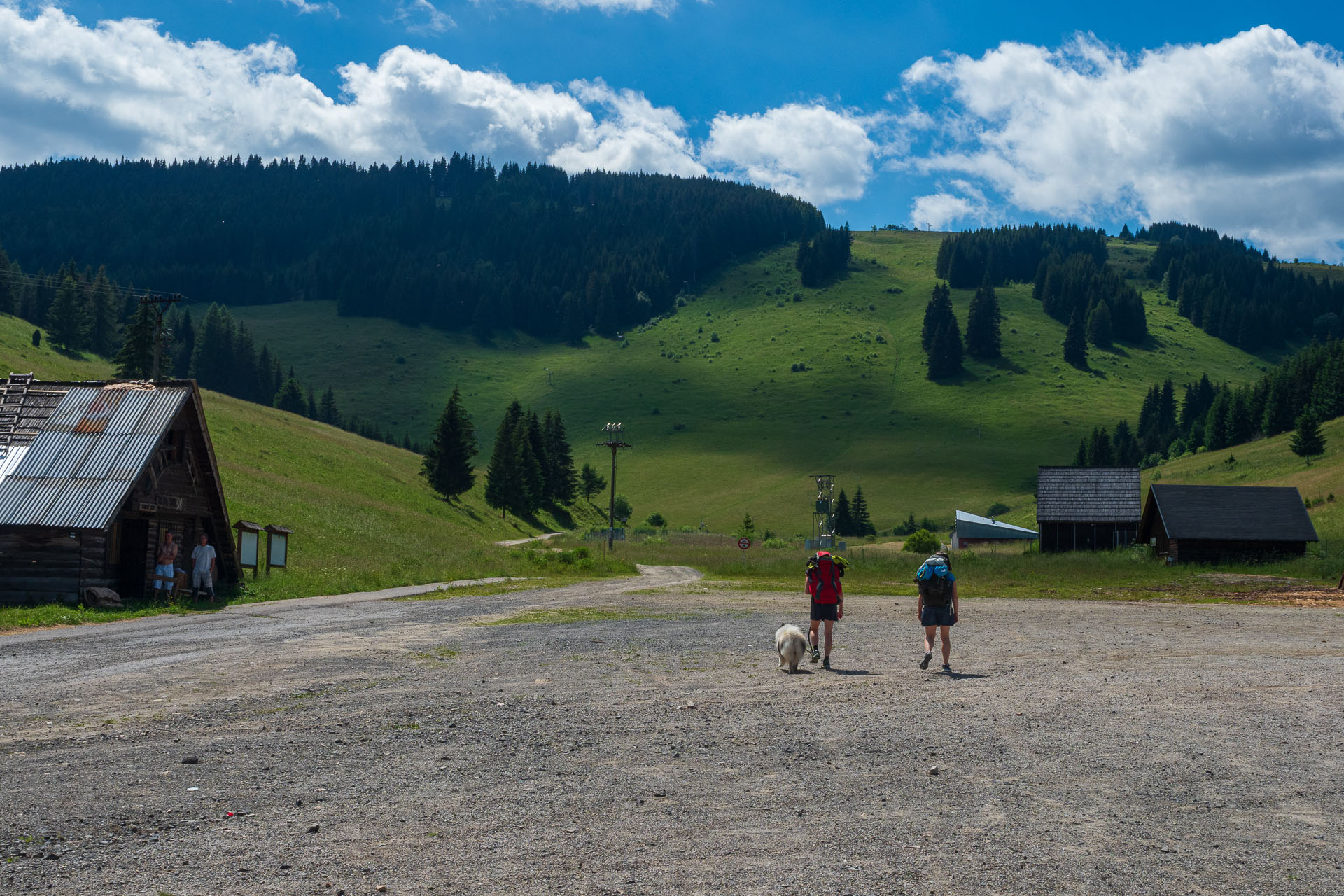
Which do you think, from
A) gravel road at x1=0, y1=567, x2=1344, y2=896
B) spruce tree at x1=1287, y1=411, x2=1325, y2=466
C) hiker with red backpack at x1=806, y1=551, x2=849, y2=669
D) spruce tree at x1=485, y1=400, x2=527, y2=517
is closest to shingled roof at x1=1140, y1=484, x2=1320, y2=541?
spruce tree at x1=1287, y1=411, x2=1325, y2=466

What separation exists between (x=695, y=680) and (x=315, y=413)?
462ft

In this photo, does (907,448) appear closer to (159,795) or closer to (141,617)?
(141,617)

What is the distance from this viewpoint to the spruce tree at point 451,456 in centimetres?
8462

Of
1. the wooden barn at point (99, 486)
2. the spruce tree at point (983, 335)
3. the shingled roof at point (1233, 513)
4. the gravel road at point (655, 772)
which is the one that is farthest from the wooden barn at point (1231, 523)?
the spruce tree at point (983, 335)

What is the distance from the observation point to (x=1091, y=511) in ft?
236

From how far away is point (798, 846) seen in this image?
723cm

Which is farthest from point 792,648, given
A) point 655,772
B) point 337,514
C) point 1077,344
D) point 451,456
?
point 1077,344

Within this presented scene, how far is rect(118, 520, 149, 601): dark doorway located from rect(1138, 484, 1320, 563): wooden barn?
52513 mm

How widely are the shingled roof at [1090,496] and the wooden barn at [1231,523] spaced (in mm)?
10506

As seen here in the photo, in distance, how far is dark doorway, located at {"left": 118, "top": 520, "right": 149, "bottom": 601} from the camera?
27.9 metres

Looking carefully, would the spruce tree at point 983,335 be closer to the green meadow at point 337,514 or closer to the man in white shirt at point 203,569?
the green meadow at point 337,514

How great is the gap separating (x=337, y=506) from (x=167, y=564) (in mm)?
31371

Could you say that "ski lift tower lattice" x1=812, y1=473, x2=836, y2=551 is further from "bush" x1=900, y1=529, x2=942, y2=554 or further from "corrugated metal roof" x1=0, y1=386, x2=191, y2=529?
"corrugated metal roof" x1=0, y1=386, x2=191, y2=529

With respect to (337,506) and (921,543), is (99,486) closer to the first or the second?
(337,506)
